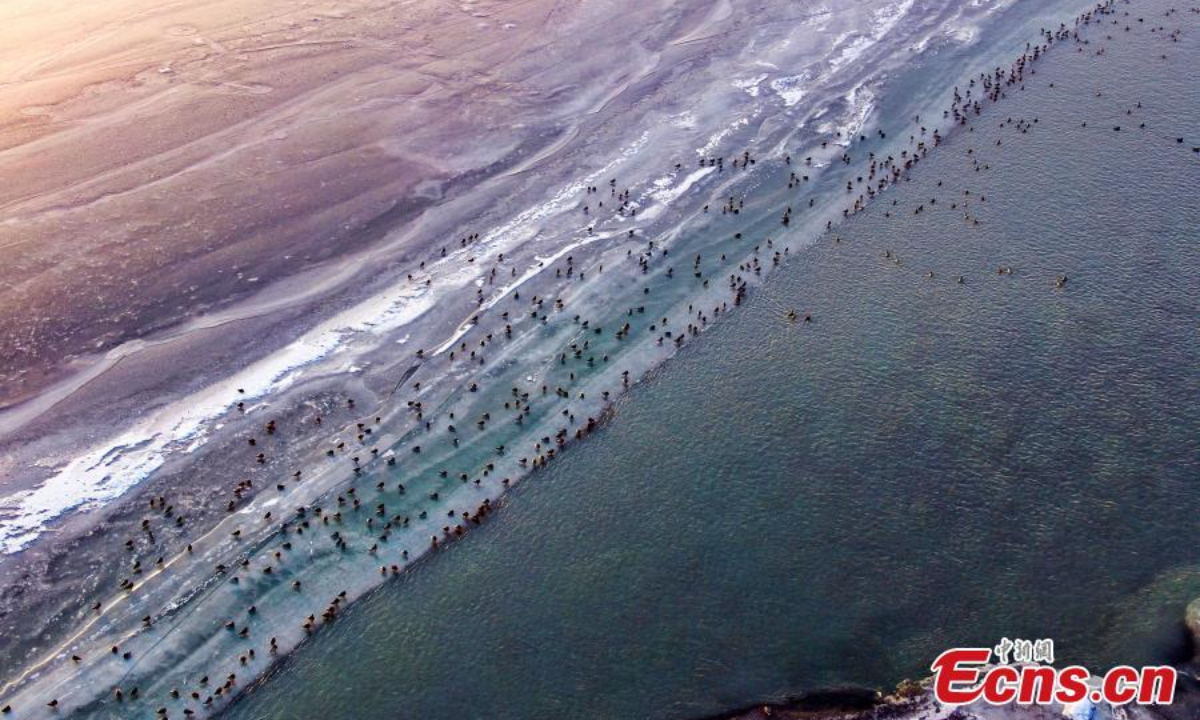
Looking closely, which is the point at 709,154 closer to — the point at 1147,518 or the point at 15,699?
the point at 1147,518
